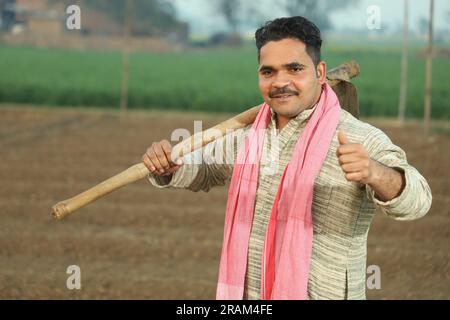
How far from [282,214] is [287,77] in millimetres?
388

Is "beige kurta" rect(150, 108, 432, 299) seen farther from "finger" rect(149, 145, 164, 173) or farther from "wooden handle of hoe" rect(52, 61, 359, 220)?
"finger" rect(149, 145, 164, 173)

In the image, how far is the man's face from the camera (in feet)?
8.02

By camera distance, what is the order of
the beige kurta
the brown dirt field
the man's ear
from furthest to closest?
the brown dirt field
the man's ear
the beige kurta

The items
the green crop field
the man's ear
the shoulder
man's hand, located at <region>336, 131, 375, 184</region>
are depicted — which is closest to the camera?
man's hand, located at <region>336, 131, 375, 184</region>

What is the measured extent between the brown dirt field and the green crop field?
8729mm

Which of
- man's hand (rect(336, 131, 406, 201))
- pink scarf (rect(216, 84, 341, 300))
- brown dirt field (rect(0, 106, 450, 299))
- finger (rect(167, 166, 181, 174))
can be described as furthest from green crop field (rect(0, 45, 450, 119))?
man's hand (rect(336, 131, 406, 201))

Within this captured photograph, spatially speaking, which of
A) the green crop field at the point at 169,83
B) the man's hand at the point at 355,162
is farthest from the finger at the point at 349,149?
the green crop field at the point at 169,83

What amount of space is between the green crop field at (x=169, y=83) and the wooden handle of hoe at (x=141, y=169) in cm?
1566

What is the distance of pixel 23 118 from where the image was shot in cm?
1600

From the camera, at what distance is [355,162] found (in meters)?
2.12

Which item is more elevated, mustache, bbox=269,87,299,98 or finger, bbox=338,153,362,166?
mustache, bbox=269,87,299,98

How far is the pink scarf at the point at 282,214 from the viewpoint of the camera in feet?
7.82

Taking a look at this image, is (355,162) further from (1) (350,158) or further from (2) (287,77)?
(2) (287,77)

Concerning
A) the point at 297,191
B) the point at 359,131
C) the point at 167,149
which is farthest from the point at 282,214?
the point at 167,149
